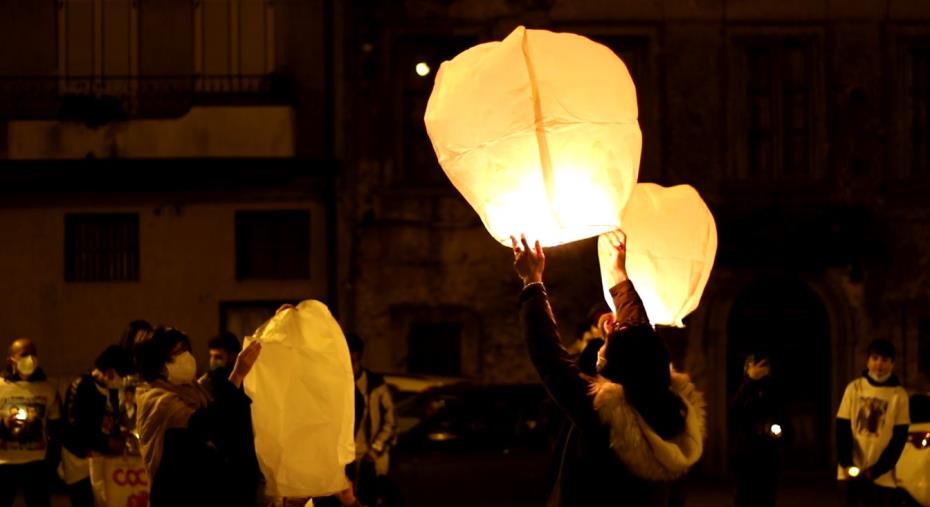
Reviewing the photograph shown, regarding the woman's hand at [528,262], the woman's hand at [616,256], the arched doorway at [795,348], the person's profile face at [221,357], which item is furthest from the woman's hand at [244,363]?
the arched doorway at [795,348]

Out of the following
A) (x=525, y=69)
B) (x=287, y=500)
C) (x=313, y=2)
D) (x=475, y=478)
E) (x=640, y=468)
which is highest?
(x=313, y=2)

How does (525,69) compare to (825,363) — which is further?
(825,363)

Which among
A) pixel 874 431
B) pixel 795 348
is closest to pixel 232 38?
pixel 795 348

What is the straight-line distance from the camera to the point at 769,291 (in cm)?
2242

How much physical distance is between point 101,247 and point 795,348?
35.9 feet

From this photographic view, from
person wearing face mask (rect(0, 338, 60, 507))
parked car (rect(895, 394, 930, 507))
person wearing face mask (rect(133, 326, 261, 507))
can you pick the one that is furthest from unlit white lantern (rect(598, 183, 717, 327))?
person wearing face mask (rect(0, 338, 60, 507))

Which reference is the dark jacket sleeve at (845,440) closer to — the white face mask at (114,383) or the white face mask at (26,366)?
the white face mask at (114,383)

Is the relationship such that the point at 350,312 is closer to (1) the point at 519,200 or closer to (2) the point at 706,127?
(2) the point at 706,127

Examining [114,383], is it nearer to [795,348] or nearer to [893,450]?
[893,450]

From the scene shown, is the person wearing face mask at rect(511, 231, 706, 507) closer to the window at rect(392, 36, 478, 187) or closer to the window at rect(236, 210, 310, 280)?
the window at rect(392, 36, 478, 187)

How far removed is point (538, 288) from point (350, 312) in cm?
1683

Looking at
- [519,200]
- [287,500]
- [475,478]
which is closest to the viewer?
[519,200]

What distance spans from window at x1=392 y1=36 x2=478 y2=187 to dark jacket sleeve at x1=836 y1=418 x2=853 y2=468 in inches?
439

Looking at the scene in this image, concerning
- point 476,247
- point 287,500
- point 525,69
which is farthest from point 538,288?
point 476,247
